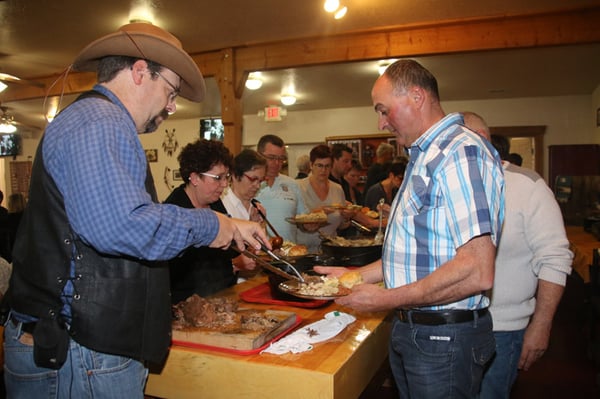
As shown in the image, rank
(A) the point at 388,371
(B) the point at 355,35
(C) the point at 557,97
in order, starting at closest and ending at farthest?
1. (A) the point at 388,371
2. (B) the point at 355,35
3. (C) the point at 557,97

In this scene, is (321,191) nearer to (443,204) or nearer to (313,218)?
(313,218)

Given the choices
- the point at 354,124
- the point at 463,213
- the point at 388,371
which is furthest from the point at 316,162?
the point at 354,124

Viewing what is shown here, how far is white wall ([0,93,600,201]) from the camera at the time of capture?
366 inches

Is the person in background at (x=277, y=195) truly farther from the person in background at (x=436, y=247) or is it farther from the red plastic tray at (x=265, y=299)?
the person in background at (x=436, y=247)

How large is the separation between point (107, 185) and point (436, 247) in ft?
3.36

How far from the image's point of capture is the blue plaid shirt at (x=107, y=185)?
1.11 meters

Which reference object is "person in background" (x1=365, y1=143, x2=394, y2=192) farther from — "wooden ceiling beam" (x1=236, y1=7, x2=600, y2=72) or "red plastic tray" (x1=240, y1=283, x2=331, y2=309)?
"red plastic tray" (x1=240, y1=283, x2=331, y2=309)

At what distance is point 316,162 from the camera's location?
14.1 feet

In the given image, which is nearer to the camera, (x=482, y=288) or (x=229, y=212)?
(x=482, y=288)

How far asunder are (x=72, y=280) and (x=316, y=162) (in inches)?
128

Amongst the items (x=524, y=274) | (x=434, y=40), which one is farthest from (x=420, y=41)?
(x=524, y=274)

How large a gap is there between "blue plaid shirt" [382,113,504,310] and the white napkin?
31 cm

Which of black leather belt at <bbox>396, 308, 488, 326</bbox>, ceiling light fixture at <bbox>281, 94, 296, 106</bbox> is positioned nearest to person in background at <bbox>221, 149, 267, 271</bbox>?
black leather belt at <bbox>396, 308, 488, 326</bbox>

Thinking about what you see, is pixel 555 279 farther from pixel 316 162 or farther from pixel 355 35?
pixel 355 35
